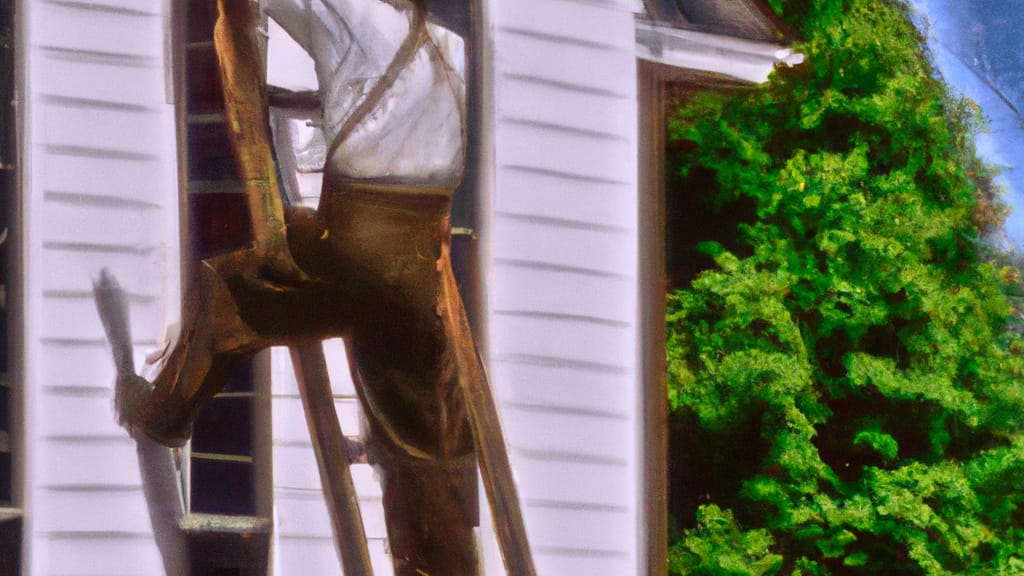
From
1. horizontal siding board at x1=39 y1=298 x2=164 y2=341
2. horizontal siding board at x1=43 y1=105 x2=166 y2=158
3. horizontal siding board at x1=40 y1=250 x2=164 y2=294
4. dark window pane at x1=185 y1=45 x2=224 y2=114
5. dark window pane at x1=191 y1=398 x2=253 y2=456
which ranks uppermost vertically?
dark window pane at x1=185 y1=45 x2=224 y2=114

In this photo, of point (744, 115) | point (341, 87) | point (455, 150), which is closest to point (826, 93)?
point (744, 115)

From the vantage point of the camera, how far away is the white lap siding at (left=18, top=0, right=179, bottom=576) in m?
2.95

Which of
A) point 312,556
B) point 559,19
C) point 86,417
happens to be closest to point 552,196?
point 559,19

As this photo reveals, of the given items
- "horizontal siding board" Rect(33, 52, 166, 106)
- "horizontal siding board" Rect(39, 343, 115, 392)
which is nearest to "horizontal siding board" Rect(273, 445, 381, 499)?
"horizontal siding board" Rect(39, 343, 115, 392)

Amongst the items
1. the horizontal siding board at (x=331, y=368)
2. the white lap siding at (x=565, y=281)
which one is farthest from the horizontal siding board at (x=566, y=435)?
the horizontal siding board at (x=331, y=368)

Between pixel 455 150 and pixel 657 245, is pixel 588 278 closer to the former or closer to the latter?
pixel 657 245

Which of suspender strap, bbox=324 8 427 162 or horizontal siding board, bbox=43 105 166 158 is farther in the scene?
horizontal siding board, bbox=43 105 166 158

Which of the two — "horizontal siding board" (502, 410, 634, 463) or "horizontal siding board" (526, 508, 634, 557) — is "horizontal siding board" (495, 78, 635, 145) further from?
"horizontal siding board" (526, 508, 634, 557)

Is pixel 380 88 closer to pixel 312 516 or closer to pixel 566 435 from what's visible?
pixel 566 435

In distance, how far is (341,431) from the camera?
2.95m

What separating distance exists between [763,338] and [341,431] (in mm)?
1361

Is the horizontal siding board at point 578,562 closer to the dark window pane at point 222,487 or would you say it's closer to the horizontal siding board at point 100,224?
the dark window pane at point 222,487

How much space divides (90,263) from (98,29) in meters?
0.66

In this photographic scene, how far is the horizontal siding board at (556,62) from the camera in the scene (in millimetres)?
2990
